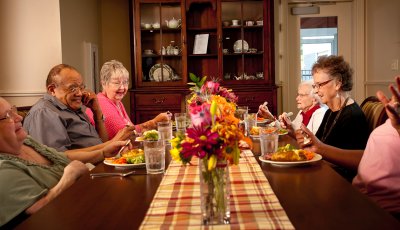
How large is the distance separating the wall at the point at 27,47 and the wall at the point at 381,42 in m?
3.65

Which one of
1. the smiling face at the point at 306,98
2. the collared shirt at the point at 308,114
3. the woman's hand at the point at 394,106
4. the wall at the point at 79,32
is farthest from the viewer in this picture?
the wall at the point at 79,32

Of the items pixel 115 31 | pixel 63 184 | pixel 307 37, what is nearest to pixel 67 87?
pixel 63 184

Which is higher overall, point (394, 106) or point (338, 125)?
point (394, 106)

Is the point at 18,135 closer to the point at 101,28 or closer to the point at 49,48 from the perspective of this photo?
the point at 49,48

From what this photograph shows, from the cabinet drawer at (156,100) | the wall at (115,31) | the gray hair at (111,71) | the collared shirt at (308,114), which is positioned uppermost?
the wall at (115,31)

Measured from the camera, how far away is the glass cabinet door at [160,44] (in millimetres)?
5020

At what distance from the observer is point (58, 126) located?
7.54 ft

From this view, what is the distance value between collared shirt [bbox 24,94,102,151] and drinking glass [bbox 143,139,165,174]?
0.87 m

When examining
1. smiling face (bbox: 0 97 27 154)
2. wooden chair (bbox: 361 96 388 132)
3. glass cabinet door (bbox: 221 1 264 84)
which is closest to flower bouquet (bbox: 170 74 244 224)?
smiling face (bbox: 0 97 27 154)

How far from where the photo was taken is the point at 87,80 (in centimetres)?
466

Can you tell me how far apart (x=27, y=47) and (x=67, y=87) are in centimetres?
158

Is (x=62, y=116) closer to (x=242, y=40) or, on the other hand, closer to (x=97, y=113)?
(x=97, y=113)

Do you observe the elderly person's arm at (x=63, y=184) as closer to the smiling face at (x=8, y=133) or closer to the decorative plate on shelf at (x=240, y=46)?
the smiling face at (x=8, y=133)

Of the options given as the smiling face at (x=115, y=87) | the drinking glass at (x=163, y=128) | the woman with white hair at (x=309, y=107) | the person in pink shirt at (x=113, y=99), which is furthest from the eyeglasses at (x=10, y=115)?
the woman with white hair at (x=309, y=107)
